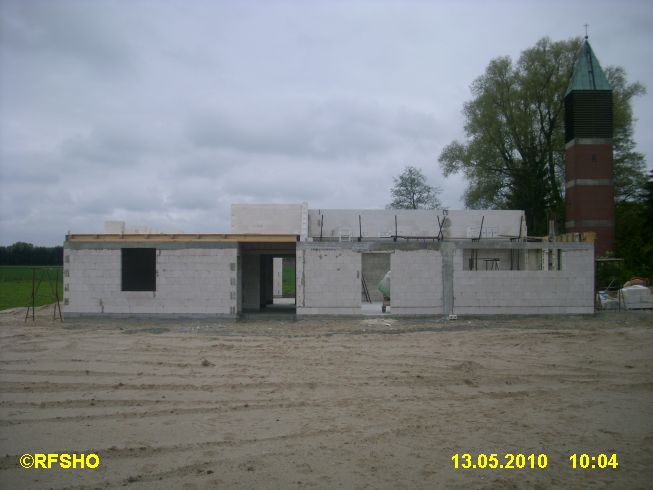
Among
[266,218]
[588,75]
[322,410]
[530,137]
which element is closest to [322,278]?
[266,218]

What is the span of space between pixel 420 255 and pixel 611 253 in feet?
60.5

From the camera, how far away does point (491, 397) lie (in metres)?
8.19

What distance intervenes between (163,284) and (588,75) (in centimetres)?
2902

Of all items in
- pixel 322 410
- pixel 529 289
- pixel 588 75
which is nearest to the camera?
pixel 322 410

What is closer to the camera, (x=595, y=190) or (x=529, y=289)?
(x=529, y=289)

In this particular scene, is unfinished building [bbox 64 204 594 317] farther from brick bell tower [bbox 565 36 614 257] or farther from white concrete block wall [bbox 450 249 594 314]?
brick bell tower [bbox 565 36 614 257]

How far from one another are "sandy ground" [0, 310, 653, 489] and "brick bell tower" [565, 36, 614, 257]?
21.7 m

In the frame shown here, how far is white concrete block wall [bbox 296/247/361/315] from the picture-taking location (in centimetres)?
1925

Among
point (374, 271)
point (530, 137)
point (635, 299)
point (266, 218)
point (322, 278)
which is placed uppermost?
point (530, 137)

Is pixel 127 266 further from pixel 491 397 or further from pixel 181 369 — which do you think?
pixel 491 397

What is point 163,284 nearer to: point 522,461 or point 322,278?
point 322,278

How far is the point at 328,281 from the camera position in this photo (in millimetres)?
19281

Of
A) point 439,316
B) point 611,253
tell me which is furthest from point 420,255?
point 611,253
